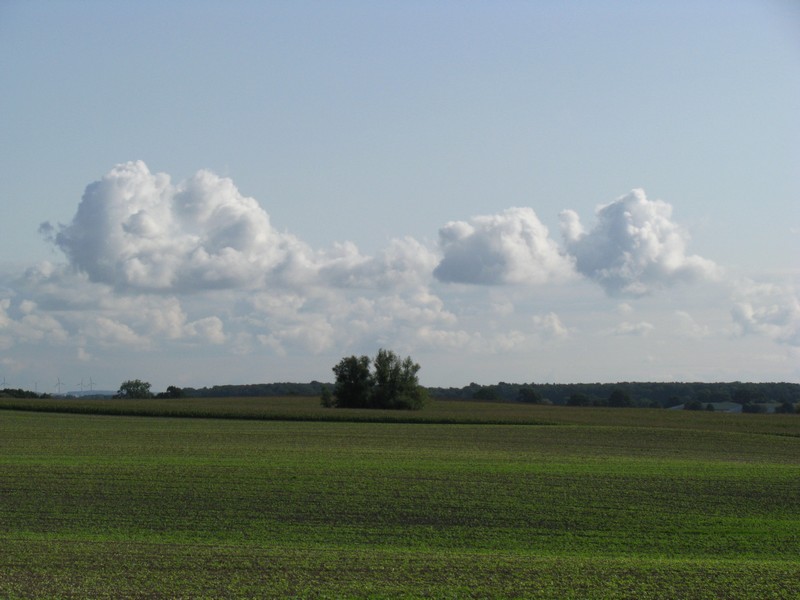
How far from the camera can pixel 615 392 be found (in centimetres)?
12988

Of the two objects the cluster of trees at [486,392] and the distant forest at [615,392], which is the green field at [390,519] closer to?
the cluster of trees at [486,392]

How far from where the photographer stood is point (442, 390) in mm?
170125

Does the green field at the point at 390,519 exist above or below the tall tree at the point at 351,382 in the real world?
below

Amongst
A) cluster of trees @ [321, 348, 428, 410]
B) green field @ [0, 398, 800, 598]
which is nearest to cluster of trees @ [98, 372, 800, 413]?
cluster of trees @ [321, 348, 428, 410]

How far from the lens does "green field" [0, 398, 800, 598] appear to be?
1642 cm

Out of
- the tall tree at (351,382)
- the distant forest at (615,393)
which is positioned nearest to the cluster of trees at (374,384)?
the tall tree at (351,382)

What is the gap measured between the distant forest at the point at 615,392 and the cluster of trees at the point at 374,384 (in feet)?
118

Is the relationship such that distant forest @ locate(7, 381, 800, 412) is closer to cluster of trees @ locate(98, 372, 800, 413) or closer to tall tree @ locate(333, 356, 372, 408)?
cluster of trees @ locate(98, 372, 800, 413)

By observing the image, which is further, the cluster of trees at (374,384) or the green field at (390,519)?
the cluster of trees at (374,384)

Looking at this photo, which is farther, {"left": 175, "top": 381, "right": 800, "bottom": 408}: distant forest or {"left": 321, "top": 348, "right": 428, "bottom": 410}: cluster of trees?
{"left": 175, "top": 381, "right": 800, "bottom": 408}: distant forest

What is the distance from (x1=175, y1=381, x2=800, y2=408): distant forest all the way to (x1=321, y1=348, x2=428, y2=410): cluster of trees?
3607 cm

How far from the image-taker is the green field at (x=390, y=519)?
53.9ft

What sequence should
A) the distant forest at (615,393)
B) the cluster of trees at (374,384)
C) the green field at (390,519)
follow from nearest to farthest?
the green field at (390,519) < the cluster of trees at (374,384) < the distant forest at (615,393)

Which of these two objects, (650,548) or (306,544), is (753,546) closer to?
(650,548)
